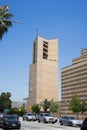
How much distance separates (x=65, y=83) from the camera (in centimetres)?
17762

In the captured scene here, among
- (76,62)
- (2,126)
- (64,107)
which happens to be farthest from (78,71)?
(2,126)

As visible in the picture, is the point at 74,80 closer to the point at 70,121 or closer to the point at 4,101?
the point at 4,101

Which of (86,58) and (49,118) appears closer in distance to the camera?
(49,118)

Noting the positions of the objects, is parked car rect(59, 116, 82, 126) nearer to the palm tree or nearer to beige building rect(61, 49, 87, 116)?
the palm tree

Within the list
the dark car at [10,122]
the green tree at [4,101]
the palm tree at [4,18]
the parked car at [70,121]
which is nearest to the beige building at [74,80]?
the green tree at [4,101]

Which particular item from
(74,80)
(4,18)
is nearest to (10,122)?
(4,18)

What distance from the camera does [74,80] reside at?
166875 millimetres

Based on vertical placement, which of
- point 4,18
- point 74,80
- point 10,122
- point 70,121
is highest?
point 74,80

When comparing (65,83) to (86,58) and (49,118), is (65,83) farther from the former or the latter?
(49,118)

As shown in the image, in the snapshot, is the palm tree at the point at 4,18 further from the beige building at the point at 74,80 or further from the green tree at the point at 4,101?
the green tree at the point at 4,101

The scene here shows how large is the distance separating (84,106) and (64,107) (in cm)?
6418

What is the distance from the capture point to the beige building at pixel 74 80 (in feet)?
512

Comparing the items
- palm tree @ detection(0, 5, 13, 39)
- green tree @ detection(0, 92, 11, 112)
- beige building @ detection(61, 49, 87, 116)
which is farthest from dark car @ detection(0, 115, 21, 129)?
green tree @ detection(0, 92, 11, 112)

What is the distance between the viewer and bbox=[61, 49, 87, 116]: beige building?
6147 inches
